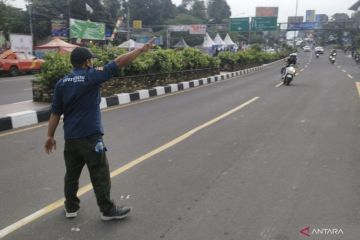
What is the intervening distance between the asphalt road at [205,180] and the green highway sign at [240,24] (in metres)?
43.5

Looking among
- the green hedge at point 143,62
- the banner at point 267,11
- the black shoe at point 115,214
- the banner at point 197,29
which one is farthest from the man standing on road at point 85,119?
the banner at point 267,11

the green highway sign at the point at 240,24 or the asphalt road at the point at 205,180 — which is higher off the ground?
the green highway sign at the point at 240,24

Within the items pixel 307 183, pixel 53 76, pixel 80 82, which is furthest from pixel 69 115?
pixel 53 76

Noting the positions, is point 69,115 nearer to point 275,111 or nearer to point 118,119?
point 118,119

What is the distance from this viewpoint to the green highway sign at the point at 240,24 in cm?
5194

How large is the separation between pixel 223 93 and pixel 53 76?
6740 millimetres

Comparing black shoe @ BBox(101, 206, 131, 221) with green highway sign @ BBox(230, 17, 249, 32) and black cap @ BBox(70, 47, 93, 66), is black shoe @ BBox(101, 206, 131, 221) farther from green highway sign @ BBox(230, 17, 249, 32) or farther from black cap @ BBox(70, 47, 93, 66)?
green highway sign @ BBox(230, 17, 249, 32)

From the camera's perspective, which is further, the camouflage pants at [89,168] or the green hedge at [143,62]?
the green hedge at [143,62]

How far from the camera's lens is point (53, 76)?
11.4 metres

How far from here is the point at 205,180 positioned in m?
5.29

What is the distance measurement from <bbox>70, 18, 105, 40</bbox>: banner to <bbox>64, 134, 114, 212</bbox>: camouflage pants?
31970 mm

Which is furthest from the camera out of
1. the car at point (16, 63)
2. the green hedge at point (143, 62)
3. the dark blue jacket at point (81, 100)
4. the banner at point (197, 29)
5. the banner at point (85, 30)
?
the banner at point (197, 29)

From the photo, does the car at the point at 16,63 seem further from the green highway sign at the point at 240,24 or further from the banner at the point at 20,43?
the green highway sign at the point at 240,24

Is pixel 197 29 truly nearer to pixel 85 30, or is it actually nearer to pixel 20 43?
pixel 85 30
